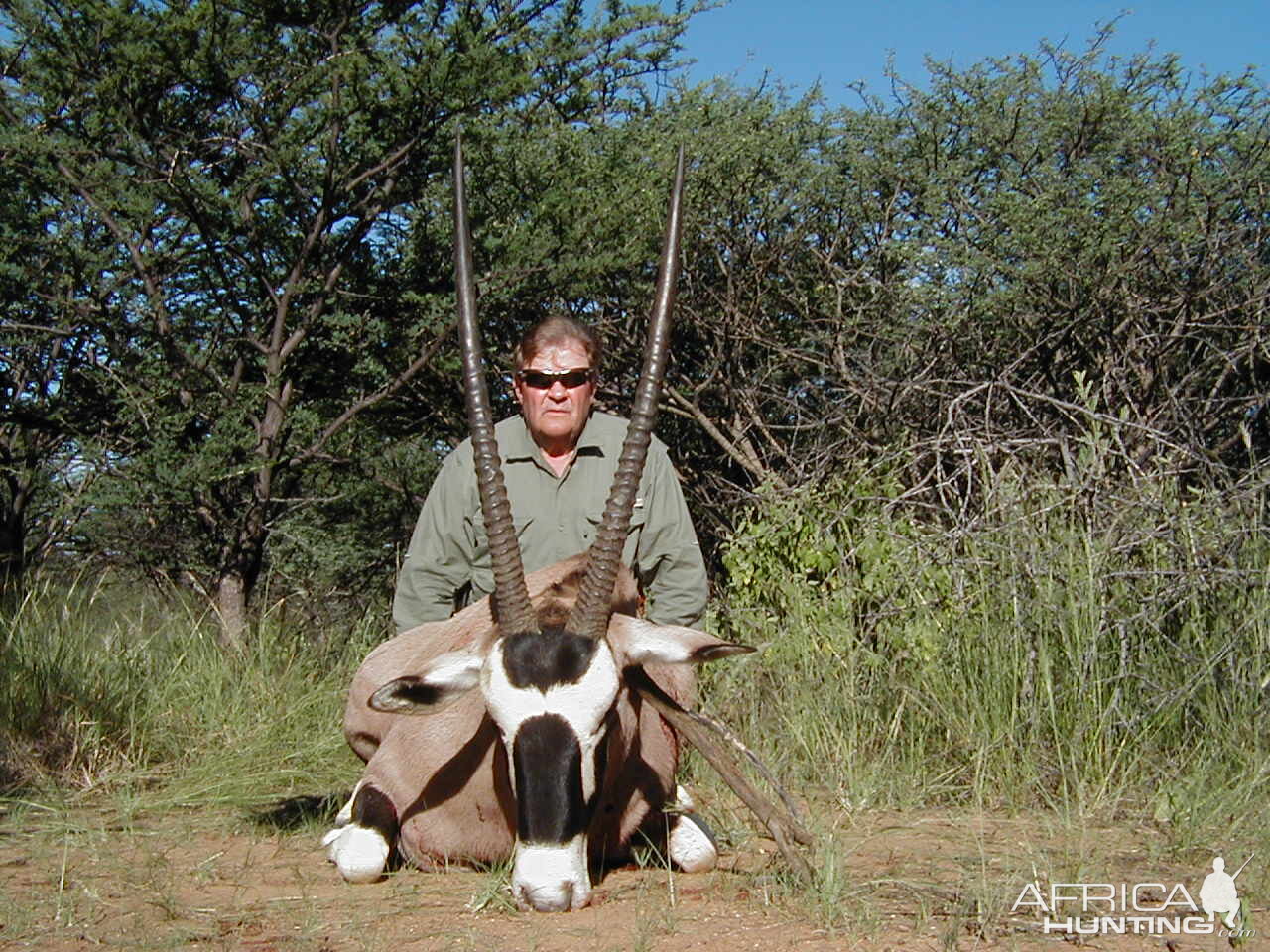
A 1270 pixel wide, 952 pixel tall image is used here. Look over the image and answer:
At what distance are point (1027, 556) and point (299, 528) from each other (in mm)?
5319

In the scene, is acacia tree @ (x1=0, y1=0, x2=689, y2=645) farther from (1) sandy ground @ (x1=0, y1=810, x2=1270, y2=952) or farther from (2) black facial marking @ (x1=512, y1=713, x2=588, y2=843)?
(2) black facial marking @ (x1=512, y1=713, x2=588, y2=843)

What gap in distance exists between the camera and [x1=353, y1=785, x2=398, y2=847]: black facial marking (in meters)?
3.97

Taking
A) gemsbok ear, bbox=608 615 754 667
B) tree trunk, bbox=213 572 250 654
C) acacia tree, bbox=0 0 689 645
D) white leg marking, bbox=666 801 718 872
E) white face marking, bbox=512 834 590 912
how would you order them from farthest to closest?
tree trunk, bbox=213 572 250 654 → acacia tree, bbox=0 0 689 645 → white leg marking, bbox=666 801 718 872 → gemsbok ear, bbox=608 615 754 667 → white face marking, bbox=512 834 590 912

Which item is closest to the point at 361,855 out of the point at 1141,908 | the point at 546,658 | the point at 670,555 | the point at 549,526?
the point at 546,658

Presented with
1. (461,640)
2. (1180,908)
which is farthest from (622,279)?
(1180,908)

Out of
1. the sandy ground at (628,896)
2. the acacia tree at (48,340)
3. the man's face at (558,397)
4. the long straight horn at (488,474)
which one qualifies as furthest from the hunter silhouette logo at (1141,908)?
the acacia tree at (48,340)

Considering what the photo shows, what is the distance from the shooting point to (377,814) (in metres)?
4.00

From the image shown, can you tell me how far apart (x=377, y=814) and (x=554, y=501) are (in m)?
1.22

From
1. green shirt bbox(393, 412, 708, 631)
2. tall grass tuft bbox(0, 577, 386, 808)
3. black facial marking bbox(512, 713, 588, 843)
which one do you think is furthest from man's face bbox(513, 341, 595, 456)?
tall grass tuft bbox(0, 577, 386, 808)

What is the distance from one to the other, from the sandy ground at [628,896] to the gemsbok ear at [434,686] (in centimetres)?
51

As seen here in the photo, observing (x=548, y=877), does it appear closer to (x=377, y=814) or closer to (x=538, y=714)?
(x=538, y=714)

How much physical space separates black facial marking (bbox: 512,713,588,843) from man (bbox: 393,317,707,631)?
1.25 metres

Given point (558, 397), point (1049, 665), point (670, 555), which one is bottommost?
point (1049, 665)

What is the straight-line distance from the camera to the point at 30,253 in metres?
7.66
